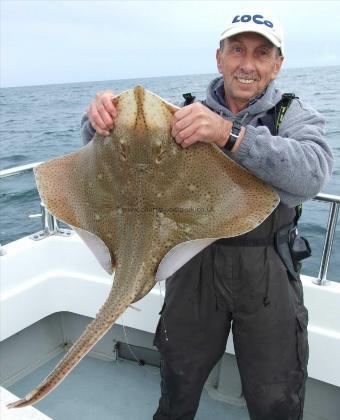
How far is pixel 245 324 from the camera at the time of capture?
2.59 metres

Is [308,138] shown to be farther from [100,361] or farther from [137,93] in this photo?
[100,361]

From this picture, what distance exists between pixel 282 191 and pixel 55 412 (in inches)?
111

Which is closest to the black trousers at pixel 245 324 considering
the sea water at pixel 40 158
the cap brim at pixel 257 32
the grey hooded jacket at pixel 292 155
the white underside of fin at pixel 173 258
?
the white underside of fin at pixel 173 258

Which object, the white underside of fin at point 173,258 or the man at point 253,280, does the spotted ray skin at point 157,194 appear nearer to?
the white underside of fin at point 173,258

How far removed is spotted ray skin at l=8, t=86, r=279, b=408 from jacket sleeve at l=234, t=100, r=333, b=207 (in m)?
0.07

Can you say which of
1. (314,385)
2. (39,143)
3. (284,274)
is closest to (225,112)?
(284,274)

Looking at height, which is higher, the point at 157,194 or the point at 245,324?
the point at 157,194

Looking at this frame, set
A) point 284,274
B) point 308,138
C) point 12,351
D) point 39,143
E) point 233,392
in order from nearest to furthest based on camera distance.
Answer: point 308,138 → point 284,274 → point 233,392 → point 12,351 → point 39,143

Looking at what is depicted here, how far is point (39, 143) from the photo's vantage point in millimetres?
17609

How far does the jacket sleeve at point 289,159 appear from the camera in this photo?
2.07 m

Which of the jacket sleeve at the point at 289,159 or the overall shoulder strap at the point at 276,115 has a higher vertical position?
the overall shoulder strap at the point at 276,115

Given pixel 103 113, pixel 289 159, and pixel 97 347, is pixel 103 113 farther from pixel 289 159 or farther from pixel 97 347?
pixel 97 347

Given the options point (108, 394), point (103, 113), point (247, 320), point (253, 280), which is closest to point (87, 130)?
point (103, 113)

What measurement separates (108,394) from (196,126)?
2930mm
